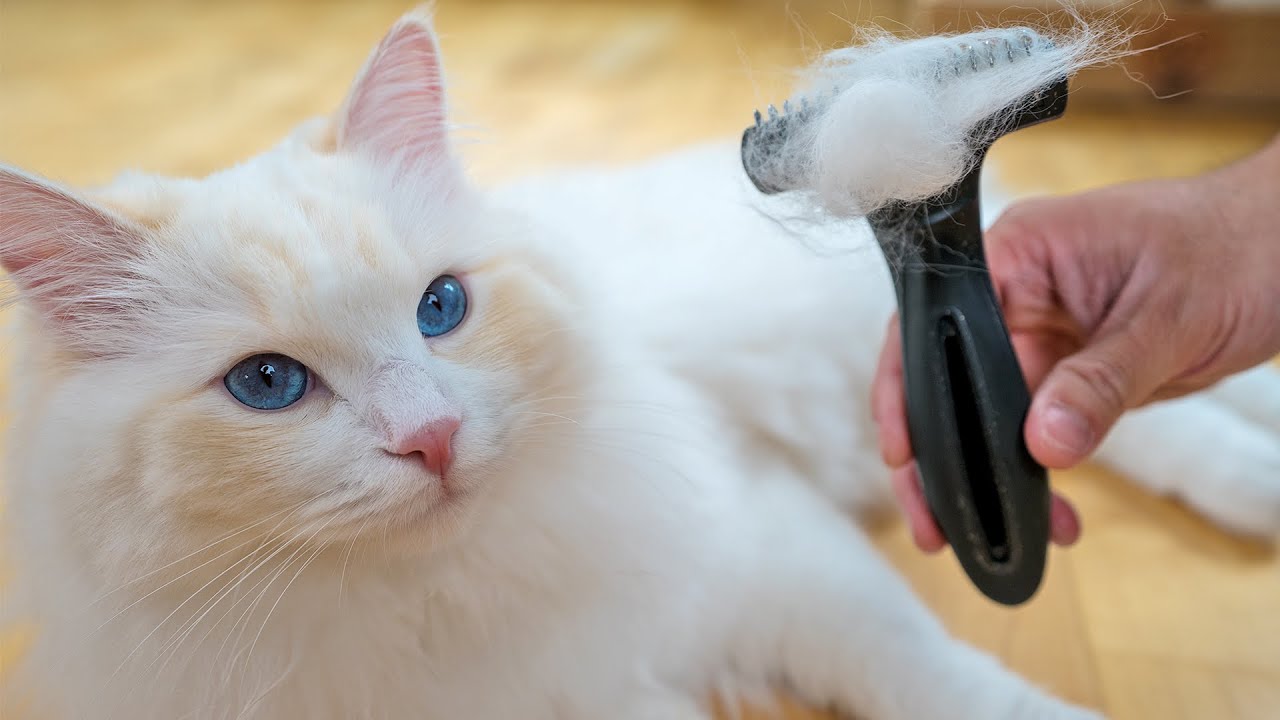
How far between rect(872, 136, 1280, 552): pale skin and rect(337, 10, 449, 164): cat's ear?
62 centimetres

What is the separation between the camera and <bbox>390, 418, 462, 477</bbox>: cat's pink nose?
2.65 ft

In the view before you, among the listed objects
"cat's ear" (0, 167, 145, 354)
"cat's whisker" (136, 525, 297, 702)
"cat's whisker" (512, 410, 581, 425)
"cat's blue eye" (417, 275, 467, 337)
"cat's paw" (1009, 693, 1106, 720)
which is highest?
"cat's ear" (0, 167, 145, 354)

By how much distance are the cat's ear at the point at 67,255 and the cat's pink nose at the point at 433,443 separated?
13.1 inches

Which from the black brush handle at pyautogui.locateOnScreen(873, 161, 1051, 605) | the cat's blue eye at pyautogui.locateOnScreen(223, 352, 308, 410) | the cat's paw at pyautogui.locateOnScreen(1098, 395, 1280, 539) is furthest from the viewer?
Answer: the cat's paw at pyautogui.locateOnScreen(1098, 395, 1280, 539)

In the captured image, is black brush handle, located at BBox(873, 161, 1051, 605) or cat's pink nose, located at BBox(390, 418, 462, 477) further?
black brush handle, located at BBox(873, 161, 1051, 605)

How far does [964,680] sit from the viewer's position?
1111 millimetres

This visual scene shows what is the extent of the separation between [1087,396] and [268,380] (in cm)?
80

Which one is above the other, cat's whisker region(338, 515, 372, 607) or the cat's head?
the cat's head

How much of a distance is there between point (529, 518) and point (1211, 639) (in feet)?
3.11

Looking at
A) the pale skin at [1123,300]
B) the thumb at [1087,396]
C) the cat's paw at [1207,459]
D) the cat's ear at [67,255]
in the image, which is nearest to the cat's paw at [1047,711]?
the pale skin at [1123,300]

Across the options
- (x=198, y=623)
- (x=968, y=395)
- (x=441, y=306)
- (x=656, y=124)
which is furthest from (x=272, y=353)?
(x=656, y=124)

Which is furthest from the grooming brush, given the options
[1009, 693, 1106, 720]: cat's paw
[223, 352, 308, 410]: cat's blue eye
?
[223, 352, 308, 410]: cat's blue eye

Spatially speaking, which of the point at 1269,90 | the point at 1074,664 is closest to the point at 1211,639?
the point at 1074,664

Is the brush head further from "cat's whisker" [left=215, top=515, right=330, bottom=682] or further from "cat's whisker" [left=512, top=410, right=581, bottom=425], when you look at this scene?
"cat's whisker" [left=215, top=515, right=330, bottom=682]
